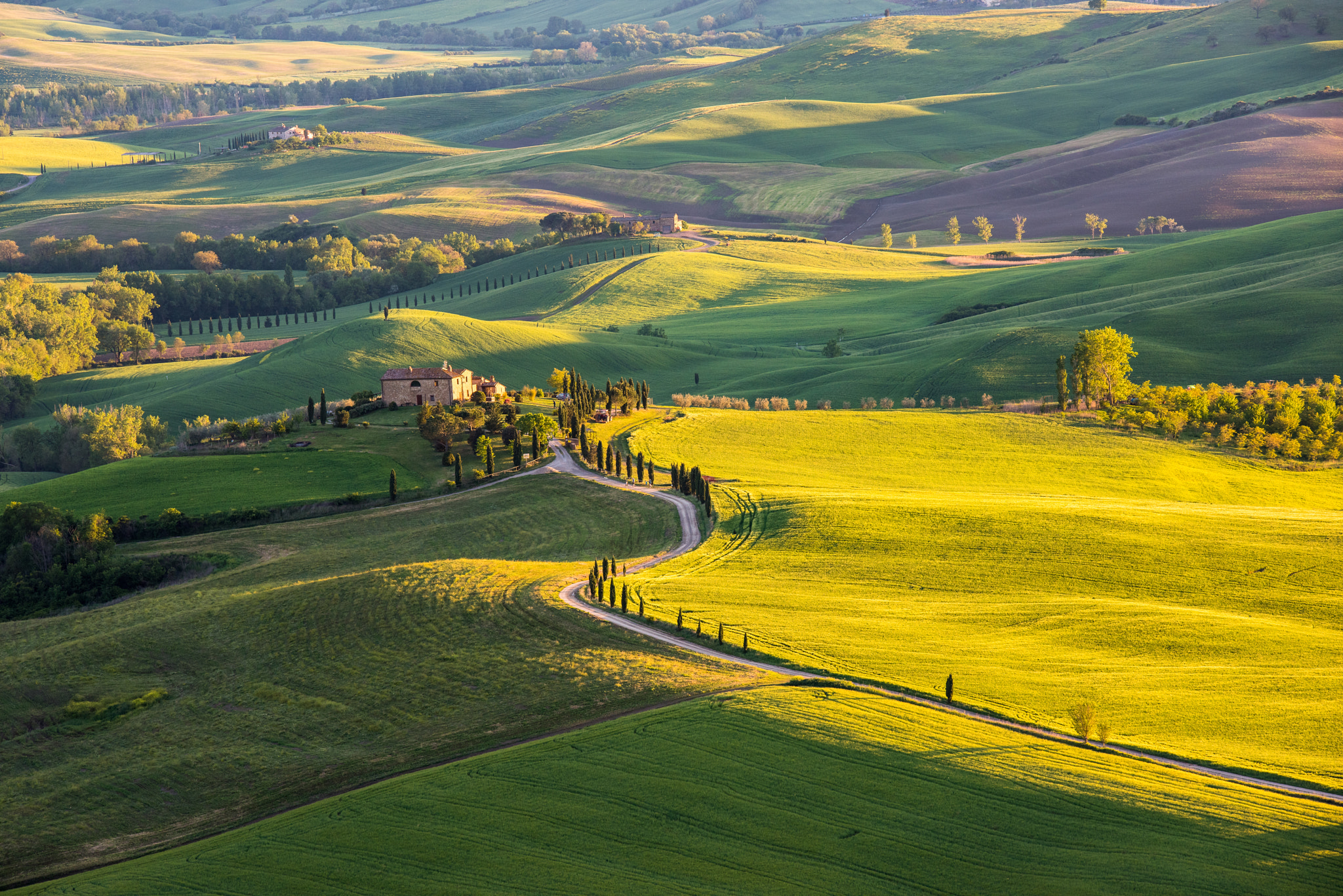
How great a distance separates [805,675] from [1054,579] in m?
18.4

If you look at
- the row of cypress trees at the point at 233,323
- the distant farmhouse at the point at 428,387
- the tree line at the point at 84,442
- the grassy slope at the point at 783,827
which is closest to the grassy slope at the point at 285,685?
the grassy slope at the point at 783,827

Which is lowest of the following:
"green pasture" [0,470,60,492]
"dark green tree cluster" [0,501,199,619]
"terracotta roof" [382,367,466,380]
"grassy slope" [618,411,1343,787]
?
"green pasture" [0,470,60,492]

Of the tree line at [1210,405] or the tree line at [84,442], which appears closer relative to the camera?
the tree line at [1210,405]

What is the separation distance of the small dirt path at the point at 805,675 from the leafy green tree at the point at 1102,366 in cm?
4247

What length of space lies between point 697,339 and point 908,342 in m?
28.0

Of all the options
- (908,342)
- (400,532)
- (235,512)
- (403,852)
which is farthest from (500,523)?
(908,342)

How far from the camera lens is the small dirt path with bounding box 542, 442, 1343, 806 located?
3127 cm

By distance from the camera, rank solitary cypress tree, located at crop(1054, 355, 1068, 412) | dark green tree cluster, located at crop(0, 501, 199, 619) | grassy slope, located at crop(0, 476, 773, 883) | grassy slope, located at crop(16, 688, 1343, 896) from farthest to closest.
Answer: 1. solitary cypress tree, located at crop(1054, 355, 1068, 412)
2. dark green tree cluster, located at crop(0, 501, 199, 619)
3. grassy slope, located at crop(0, 476, 773, 883)
4. grassy slope, located at crop(16, 688, 1343, 896)

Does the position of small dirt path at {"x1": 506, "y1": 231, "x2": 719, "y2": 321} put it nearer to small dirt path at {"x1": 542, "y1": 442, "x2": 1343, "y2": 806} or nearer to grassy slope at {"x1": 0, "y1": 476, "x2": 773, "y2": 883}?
small dirt path at {"x1": 542, "y1": 442, "x2": 1343, "y2": 806}

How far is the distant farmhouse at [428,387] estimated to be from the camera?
98.4 meters

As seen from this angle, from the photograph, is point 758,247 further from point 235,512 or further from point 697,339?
point 235,512

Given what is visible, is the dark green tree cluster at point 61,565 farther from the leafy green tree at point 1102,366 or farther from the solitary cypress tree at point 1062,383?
the leafy green tree at point 1102,366

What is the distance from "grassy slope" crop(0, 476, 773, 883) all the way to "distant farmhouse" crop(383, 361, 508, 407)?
121 feet

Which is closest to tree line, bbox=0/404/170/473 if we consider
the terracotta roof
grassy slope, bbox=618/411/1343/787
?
the terracotta roof
